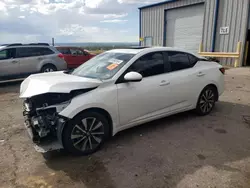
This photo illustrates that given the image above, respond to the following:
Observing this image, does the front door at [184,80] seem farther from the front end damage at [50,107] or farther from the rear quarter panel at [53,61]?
the rear quarter panel at [53,61]

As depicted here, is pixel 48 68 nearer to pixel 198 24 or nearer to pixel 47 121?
pixel 47 121

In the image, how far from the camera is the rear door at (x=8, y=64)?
355 inches

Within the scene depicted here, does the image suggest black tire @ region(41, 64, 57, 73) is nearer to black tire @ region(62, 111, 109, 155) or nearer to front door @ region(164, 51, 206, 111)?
front door @ region(164, 51, 206, 111)

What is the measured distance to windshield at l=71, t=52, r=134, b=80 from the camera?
3721mm

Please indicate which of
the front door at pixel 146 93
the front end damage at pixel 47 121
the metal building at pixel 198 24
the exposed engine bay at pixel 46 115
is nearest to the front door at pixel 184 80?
the front door at pixel 146 93

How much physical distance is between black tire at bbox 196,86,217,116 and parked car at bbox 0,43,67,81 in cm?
738

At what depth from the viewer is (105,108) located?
339 centimetres

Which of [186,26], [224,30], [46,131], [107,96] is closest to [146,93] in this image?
[107,96]

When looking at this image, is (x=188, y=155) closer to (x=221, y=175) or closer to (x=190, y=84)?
(x=221, y=175)

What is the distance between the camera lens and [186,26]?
15977mm

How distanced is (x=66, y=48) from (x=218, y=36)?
9.52 m

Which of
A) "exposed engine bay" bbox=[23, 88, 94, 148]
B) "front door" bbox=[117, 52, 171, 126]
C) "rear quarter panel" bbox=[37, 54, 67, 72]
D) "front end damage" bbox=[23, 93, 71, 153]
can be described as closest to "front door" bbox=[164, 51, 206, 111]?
"front door" bbox=[117, 52, 171, 126]

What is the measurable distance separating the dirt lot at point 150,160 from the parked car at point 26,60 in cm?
518

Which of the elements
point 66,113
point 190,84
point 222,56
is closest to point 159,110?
point 190,84
